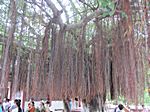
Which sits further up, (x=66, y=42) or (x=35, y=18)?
(x=35, y=18)

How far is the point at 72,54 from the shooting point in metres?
Answer: 3.02

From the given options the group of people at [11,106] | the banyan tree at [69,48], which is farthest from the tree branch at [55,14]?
the group of people at [11,106]

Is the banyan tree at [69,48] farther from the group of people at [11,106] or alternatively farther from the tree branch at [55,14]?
the group of people at [11,106]

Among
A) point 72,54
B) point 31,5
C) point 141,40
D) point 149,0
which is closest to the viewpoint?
point 149,0

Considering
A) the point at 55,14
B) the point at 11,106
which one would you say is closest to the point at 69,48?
the point at 55,14

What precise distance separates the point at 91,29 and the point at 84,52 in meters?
0.31

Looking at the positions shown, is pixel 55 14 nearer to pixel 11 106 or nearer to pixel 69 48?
pixel 69 48

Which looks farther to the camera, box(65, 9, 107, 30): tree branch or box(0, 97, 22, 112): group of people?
box(0, 97, 22, 112): group of people

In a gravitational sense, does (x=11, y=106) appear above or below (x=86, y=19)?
below

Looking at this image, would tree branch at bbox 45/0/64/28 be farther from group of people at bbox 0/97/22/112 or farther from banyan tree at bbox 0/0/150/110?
group of people at bbox 0/97/22/112

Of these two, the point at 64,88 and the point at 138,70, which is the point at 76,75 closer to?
the point at 64,88

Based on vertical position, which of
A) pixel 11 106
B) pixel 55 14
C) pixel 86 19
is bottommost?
pixel 11 106

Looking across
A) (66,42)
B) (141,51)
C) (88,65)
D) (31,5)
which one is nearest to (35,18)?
(31,5)

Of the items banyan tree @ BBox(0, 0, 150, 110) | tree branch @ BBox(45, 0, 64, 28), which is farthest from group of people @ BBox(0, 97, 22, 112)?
tree branch @ BBox(45, 0, 64, 28)
